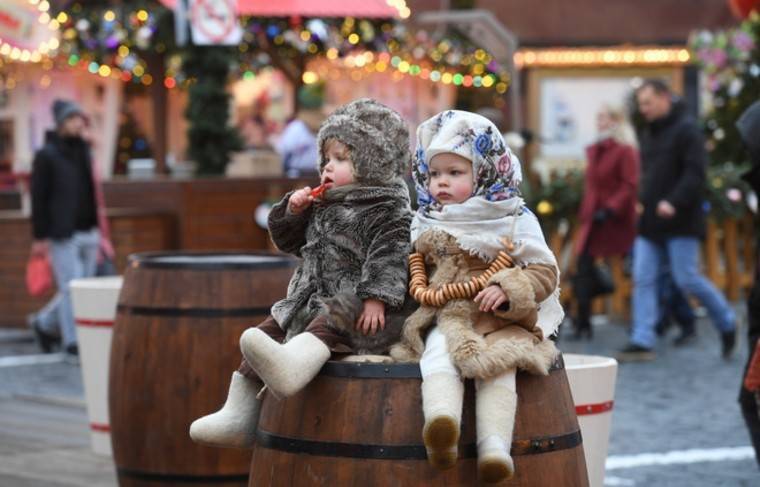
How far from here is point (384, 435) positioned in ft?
13.5

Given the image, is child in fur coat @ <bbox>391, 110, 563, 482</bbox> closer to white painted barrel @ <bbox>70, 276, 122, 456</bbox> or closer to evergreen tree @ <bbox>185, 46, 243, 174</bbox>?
white painted barrel @ <bbox>70, 276, 122, 456</bbox>

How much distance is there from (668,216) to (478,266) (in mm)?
7570

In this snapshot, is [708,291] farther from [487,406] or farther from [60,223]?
[487,406]

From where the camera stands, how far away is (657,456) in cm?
827

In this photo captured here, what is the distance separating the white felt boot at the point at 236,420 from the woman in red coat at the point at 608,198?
A: 8288mm

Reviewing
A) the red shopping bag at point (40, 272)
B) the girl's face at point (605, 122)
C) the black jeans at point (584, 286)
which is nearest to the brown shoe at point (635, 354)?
the black jeans at point (584, 286)

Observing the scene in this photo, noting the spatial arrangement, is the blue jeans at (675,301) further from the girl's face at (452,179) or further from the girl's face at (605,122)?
the girl's face at (452,179)

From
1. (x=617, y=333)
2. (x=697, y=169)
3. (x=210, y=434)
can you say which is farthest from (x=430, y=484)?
(x=617, y=333)

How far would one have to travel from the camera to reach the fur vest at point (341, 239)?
4.65m

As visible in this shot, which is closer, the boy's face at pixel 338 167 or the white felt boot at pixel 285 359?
the white felt boot at pixel 285 359

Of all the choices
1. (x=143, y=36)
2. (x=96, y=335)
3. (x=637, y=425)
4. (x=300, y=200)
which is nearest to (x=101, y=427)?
(x=96, y=335)

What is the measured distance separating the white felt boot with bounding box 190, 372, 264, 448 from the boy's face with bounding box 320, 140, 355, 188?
599 millimetres

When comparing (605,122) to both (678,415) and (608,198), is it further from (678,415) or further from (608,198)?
(678,415)

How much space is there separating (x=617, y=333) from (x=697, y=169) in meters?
2.52
